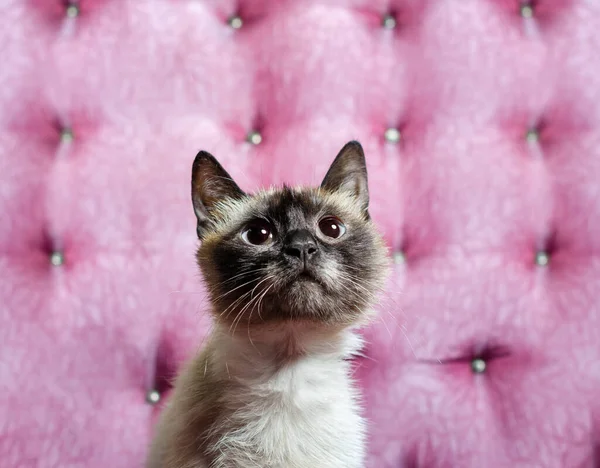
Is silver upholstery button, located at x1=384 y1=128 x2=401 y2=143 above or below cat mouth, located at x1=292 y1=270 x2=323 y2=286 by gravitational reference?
above

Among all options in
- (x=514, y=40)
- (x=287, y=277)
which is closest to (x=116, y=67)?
(x=287, y=277)

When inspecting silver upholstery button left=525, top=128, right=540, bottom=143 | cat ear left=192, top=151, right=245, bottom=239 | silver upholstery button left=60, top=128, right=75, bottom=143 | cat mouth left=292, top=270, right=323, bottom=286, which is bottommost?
cat mouth left=292, top=270, right=323, bottom=286

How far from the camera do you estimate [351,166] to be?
3.11ft

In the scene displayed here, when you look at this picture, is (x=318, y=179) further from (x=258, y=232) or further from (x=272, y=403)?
(x=272, y=403)

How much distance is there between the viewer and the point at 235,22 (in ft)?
4.03

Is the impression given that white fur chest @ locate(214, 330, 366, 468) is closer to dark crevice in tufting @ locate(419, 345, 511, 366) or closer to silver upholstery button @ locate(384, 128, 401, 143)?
dark crevice in tufting @ locate(419, 345, 511, 366)

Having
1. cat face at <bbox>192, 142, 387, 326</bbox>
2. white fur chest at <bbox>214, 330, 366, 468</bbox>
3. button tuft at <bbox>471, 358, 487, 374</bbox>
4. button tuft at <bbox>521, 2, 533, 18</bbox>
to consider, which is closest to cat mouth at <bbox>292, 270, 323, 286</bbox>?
cat face at <bbox>192, 142, 387, 326</bbox>

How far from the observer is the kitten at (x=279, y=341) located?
28.8 inches

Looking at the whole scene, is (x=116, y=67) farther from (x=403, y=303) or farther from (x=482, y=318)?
(x=482, y=318)

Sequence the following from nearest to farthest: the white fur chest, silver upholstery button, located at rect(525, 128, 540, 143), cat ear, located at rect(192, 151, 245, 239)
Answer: the white fur chest → cat ear, located at rect(192, 151, 245, 239) → silver upholstery button, located at rect(525, 128, 540, 143)

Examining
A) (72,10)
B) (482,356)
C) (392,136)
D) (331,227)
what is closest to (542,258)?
(482,356)

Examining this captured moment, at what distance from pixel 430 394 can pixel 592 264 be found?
0.41 m

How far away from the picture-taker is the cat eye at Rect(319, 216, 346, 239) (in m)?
0.81

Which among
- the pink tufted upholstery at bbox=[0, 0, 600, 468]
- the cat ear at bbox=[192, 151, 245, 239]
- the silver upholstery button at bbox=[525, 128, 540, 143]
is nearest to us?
the cat ear at bbox=[192, 151, 245, 239]
